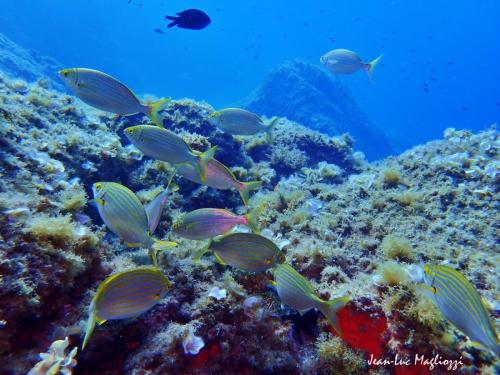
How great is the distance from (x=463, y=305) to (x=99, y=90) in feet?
12.9

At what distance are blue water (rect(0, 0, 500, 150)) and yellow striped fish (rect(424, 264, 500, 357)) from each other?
3756 inches

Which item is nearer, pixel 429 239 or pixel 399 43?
pixel 429 239

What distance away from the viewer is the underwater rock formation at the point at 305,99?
28.3 metres

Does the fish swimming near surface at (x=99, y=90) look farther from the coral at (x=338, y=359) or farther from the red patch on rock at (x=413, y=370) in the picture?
the red patch on rock at (x=413, y=370)

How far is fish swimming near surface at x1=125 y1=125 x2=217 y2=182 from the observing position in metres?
3.28

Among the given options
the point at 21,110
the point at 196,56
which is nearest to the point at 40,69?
the point at 21,110

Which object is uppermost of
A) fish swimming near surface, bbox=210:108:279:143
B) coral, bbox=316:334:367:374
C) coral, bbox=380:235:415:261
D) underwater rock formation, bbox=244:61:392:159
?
underwater rock formation, bbox=244:61:392:159

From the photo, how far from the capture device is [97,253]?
9.98 feet

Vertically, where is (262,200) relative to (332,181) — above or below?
below

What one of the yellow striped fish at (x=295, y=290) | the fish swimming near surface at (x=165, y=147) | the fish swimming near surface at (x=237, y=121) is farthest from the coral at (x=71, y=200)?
the yellow striped fish at (x=295, y=290)

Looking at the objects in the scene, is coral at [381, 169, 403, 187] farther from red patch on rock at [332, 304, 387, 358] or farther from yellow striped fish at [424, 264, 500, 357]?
yellow striped fish at [424, 264, 500, 357]

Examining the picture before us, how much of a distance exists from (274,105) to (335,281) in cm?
2728

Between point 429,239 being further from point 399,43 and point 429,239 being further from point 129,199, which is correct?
point 399,43

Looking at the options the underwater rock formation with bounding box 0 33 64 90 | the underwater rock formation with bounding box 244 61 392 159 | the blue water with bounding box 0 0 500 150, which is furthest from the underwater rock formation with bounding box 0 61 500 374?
the blue water with bounding box 0 0 500 150
